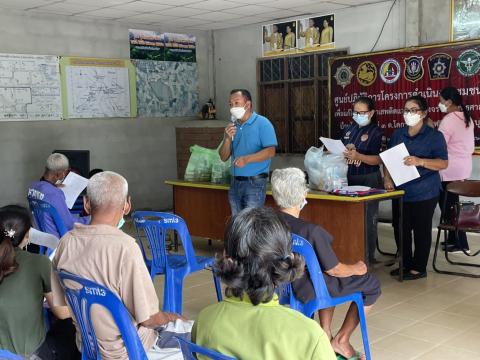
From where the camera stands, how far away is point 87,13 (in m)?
7.30

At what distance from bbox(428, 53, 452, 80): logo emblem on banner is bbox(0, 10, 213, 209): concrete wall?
3713 millimetres

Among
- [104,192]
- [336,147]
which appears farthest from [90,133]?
[104,192]

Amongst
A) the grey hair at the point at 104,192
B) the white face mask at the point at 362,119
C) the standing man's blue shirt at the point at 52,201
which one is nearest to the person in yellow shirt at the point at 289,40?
the white face mask at the point at 362,119

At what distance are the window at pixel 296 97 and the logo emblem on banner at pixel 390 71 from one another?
0.65 meters

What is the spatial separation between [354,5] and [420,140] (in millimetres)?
3097

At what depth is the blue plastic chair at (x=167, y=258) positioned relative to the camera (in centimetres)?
350

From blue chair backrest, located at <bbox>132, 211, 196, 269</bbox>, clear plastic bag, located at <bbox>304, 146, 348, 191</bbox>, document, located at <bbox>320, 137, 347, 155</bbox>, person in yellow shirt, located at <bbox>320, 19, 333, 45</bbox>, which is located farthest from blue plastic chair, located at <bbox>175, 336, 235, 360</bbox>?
person in yellow shirt, located at <bbox>320, 19, 333, 45</bbox>

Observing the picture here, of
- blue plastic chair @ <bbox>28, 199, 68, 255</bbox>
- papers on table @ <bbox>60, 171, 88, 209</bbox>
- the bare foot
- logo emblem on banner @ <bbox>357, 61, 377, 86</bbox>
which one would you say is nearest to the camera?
the bare foot

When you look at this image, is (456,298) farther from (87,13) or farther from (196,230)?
(87,13)

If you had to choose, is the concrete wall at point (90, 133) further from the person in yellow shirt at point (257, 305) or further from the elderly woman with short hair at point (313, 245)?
the person in yellow shirt at point (257, 305)

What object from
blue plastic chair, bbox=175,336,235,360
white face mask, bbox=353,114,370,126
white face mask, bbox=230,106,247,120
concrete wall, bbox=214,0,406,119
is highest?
concrete wall, bbox=214,0,406,119

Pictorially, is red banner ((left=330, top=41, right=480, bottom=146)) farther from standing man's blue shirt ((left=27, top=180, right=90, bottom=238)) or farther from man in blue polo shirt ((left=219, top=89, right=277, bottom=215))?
standing man's blue shirt ((left=27, top=180, right=90, bottom=238))

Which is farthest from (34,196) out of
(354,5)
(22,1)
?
(354,5)

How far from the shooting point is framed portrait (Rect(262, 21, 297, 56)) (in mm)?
7875
